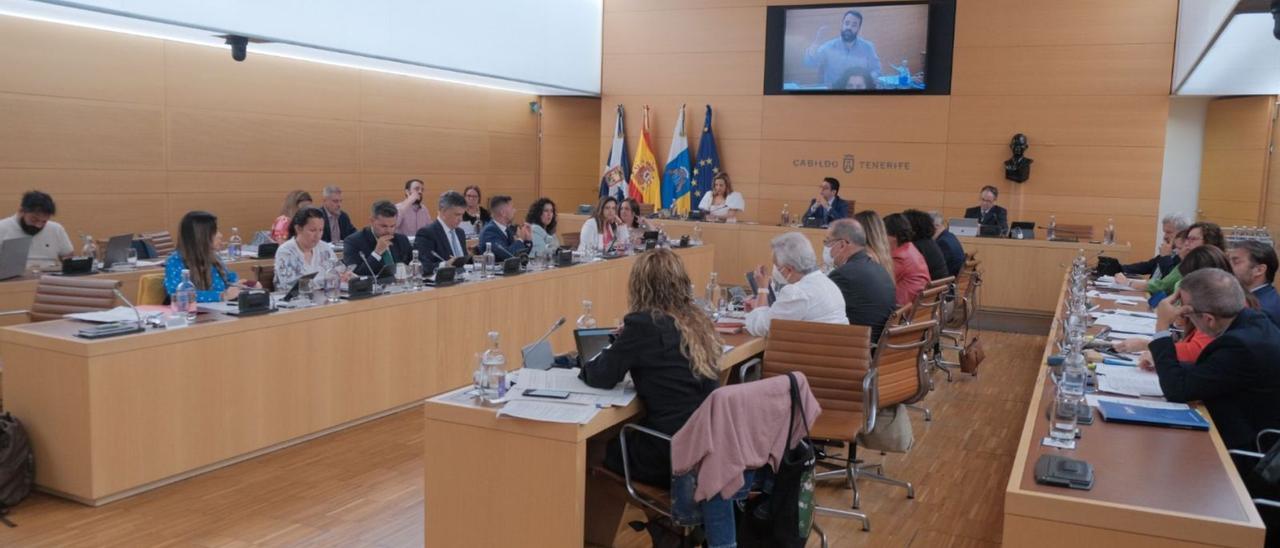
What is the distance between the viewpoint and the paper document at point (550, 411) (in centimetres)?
319

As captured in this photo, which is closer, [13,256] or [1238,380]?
[1238,380]

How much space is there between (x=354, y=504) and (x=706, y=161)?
917 centimetres

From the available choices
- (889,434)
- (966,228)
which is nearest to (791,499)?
(889,434)

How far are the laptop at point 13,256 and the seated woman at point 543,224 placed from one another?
150 inches

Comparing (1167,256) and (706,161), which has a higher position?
(706,161)

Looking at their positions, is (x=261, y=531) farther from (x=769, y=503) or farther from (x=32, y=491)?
(x=769, y=503)

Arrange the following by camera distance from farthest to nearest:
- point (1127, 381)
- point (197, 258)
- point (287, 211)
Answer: point (287, 211) < point (197, 258) < point (1127, 381)

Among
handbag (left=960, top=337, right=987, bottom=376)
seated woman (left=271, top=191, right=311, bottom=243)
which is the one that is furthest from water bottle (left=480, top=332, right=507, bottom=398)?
seated woman (left=271, top=191, right=311, bottom=243)

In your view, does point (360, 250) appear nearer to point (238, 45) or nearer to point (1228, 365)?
point (238, 45)

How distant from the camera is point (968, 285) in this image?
7637 mm

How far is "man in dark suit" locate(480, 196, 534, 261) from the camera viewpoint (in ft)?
25.4

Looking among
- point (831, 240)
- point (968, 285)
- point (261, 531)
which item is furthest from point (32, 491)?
point (968, 285)

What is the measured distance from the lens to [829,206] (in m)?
11.3

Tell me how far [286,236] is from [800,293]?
19.5 ft
